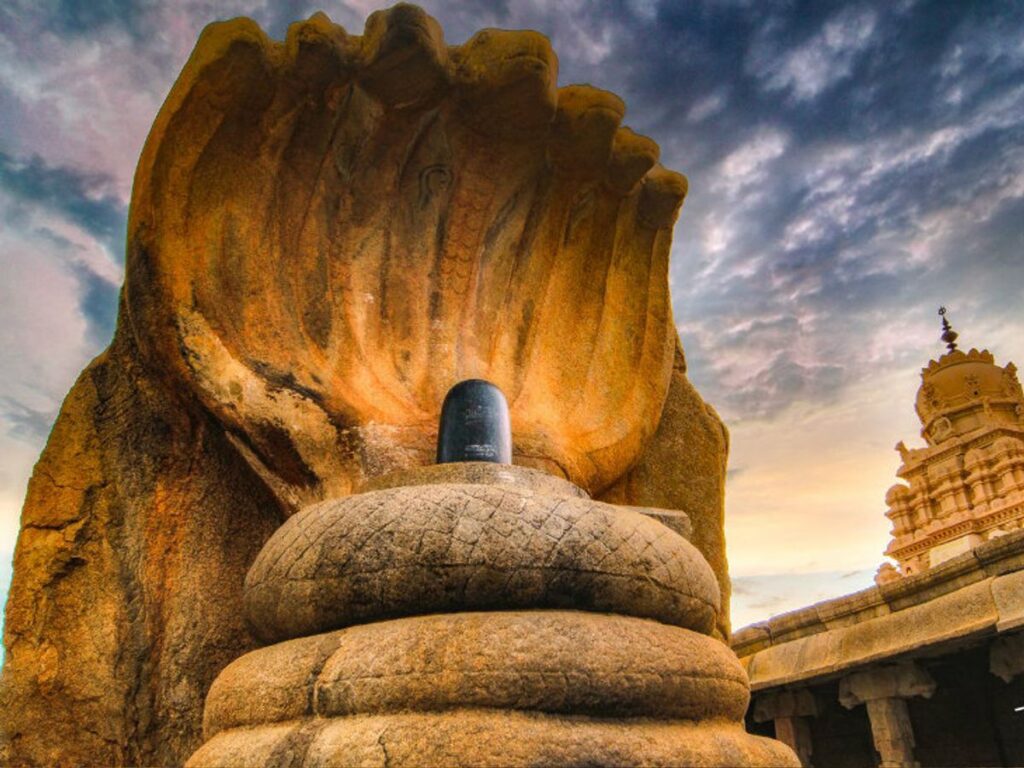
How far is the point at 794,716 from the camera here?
25.2 ft

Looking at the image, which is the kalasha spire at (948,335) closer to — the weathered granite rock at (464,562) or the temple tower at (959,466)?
the temple tower at (959,466)

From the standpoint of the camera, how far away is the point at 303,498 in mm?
2750

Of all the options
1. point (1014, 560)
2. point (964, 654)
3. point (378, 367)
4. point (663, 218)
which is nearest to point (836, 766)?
point (964, 654)

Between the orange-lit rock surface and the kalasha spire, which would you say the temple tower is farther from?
the orange-lit rock surface

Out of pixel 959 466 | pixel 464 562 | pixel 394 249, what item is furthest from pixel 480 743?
pixel 959 466

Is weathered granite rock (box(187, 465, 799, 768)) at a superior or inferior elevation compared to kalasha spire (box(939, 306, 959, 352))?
inferior

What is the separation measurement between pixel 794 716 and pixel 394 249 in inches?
252

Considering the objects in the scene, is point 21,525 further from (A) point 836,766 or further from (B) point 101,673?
(A) point 836,766

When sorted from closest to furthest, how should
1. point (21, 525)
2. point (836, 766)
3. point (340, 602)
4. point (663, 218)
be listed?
1. point (340, 602)
2. point (21, 525)
3. point (663, 218)
4. point (836, 766)

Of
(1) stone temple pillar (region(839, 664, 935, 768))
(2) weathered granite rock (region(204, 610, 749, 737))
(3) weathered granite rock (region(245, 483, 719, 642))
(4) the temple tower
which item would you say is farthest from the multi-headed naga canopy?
(4) the temple tower

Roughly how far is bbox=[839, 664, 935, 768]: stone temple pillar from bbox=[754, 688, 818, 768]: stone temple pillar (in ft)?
3.72

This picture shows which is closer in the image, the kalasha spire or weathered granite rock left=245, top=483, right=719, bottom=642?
weathered granite rock left=245, top=483, right=719, bottom=642

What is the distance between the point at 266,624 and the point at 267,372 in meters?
0.96

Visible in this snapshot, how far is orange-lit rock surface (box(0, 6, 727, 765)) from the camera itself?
2625 mm
